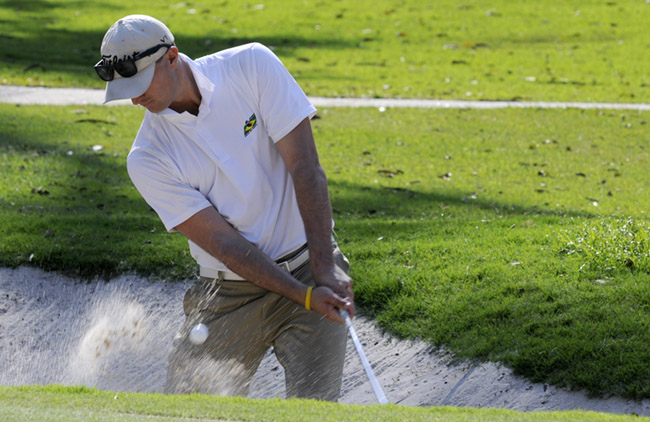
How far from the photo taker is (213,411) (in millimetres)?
3137

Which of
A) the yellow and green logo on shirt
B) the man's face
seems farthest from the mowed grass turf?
the man's face

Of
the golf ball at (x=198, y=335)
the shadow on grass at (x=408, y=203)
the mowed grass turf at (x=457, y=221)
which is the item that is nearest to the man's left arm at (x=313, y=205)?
the golf ball at (x=198, y=335)

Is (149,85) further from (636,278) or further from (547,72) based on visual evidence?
(547,72)

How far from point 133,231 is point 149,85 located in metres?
3.72

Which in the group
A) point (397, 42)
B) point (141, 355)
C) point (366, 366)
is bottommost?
point (397, 42)

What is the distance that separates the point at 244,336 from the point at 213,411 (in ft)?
2.65

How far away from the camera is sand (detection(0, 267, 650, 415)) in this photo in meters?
4.66

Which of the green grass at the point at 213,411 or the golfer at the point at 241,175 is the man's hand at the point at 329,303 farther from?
the green grass at the point at 213,411

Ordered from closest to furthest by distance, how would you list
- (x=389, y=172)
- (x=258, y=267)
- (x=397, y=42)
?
(x=258, y=267) → (x=389, y=172) → (x=397, y=42)

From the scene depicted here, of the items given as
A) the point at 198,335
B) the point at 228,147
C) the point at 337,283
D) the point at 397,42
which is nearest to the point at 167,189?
the point at 228,147

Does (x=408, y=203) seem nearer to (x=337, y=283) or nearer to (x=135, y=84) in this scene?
(x=337, y=283)

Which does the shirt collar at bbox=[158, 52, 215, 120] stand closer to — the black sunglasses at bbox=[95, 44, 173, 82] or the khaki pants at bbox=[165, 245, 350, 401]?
the black sunglasses at bbox=[95, 44, 173, 82]

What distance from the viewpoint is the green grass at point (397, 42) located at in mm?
14297

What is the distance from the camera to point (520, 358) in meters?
4.70
